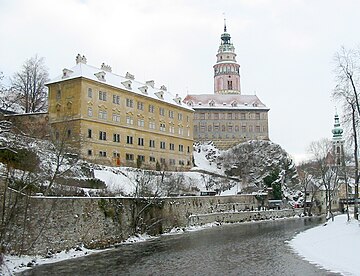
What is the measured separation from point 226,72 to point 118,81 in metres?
53.3

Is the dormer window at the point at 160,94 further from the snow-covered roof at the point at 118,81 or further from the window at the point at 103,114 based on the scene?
the window at the point at 103,114

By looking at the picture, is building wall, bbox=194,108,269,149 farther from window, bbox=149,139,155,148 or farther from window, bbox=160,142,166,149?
window, bbox=149,139,155,148

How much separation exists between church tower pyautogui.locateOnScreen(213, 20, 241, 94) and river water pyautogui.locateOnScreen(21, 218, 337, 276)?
74.6 meters

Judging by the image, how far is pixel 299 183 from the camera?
71.9m

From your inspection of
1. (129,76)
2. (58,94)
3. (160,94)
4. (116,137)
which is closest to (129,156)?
(116,137)

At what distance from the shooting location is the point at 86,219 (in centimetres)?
2750

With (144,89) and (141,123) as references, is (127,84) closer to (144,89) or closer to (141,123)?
(144,89)

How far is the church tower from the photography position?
336 ft

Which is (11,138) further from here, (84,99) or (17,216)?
(84,99)

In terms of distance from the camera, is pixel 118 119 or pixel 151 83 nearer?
pixel 118 119

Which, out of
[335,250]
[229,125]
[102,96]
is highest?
[229,125]

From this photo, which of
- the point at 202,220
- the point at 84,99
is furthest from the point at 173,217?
the point at 84,99

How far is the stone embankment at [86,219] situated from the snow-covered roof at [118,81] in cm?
1733

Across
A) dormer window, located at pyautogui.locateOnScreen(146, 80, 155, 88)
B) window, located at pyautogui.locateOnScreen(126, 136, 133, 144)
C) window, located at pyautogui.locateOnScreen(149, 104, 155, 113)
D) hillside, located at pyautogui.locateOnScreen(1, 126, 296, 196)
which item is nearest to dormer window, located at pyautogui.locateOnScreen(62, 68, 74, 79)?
window, located at pyautogui.locateOnScreen(126, 136, 133, 144)
